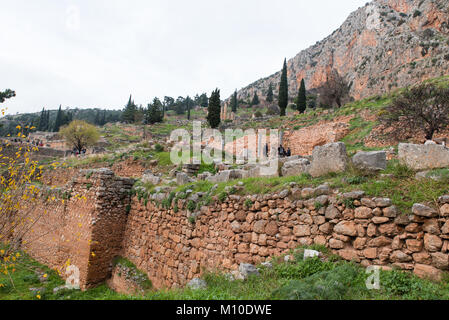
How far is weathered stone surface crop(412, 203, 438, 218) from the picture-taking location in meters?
3.35

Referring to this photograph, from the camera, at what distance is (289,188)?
5.04m

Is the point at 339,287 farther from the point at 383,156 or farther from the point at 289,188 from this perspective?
the point at 383,156

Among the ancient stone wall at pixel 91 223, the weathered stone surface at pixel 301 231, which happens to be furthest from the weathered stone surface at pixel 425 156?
the ancient stone wall at pixel 91 223

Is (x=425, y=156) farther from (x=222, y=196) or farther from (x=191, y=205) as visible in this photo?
(x=191, y=205)

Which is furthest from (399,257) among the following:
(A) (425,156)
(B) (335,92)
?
(B) (335,92)

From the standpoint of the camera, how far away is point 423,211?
3.39 m

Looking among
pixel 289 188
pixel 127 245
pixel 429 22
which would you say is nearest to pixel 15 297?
pixel 127 245

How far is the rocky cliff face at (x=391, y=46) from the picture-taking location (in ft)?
112

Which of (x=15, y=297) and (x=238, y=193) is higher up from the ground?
(x=238, y=193)

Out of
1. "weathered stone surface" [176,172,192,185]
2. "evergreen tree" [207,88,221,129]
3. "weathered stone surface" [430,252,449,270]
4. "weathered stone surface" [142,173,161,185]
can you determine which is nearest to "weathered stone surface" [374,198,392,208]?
"weathered stone surface" [430,252,449,270]

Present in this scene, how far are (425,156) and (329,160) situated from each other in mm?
1573

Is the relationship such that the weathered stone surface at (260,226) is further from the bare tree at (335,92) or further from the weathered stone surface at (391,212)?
the bare tree at (335,92)

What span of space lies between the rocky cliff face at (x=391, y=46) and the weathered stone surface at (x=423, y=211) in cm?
3511
